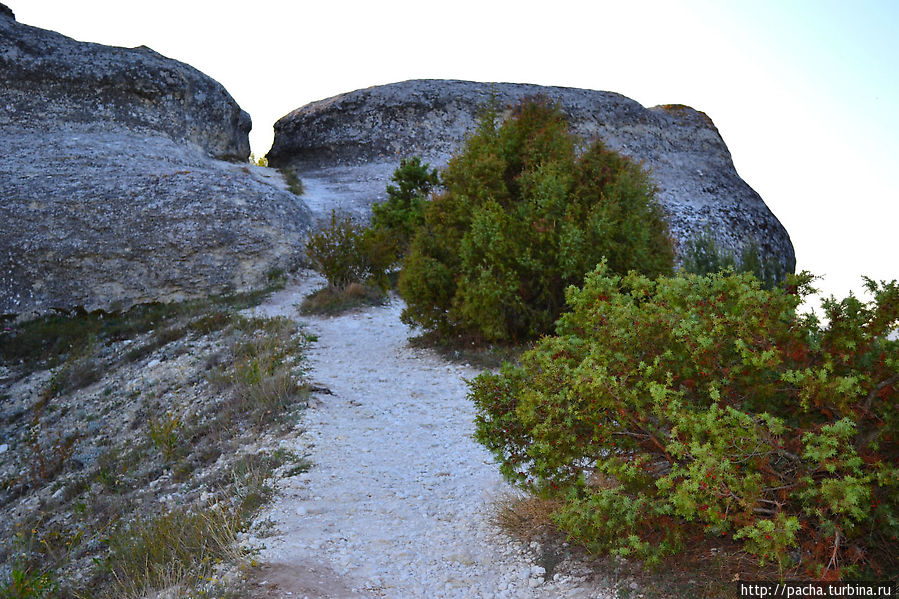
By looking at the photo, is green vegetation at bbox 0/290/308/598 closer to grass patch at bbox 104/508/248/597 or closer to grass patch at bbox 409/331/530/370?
grass patch at bbox 104/508/248/597

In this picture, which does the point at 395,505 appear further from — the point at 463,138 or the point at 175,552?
the point at 463,138

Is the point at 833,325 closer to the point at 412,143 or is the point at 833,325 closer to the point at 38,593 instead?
the point at 38,593

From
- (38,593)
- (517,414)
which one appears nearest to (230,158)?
(38,593)

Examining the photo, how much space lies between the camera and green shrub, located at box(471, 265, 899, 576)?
343 centimetres

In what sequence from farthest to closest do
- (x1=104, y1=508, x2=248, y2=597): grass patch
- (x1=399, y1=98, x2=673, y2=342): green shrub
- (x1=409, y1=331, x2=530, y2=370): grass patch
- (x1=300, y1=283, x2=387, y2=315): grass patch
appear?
(x1=300, y1=283, x2=387, y2=315): grass patch, (x1=409, y1=331, x2=530, y2=370): grass patch, (x1=399, y1=98, x2=673, y2=342): green shrub, (x1=104, y1=508, x2=248, y2=597): grass patch

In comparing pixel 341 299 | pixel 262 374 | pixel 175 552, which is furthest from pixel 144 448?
pixel 341 299

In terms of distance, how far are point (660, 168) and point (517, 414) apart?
2095cm

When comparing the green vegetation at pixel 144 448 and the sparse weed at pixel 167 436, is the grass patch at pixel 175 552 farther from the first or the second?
the sparse weed at pixel 167 436

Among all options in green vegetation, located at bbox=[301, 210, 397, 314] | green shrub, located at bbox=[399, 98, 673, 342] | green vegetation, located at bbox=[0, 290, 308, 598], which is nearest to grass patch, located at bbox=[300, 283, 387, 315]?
green vegetation, located at bbox=[301, 210, 397, 314]

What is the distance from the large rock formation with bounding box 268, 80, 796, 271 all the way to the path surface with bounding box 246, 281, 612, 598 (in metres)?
14.2

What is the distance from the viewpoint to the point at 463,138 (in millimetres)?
23672

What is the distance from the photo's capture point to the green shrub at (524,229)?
955cm

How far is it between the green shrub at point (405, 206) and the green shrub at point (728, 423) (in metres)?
11.9

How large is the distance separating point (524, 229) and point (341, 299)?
217 inches
